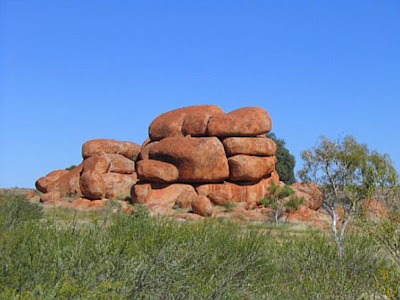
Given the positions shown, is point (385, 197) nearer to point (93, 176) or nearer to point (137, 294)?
point (137, 294)

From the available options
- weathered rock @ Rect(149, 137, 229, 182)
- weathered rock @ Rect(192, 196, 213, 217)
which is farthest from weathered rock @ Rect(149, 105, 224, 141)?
weathered rock @ Rect(192, 196, 213, 217)

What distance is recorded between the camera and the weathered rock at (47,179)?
4928 centimetres

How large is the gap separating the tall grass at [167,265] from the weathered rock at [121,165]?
32420 mm

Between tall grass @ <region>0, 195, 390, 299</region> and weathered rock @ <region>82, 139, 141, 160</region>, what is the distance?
1367 inches

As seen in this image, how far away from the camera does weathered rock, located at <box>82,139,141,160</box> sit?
49.1 metres

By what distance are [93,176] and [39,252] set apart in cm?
3264

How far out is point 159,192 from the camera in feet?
137

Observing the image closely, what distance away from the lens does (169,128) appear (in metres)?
46.1

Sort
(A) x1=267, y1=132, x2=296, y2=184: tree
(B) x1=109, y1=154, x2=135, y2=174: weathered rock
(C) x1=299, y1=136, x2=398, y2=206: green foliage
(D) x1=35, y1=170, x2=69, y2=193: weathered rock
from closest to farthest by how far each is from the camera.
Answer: (C) x1=299, y1=136, x2=398, y2=206: green foliage
(B) x1=109, y1=154, x2=135, y2=174: weathered rock
(D) x1=35, y1=170, x2=69, y2=193: weathered rock
(A) x1=267, y1=132, x2=296, y2=184: tree

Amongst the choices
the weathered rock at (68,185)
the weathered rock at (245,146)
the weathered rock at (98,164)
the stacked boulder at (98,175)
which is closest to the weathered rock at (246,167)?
the weathered rock at (245,146)

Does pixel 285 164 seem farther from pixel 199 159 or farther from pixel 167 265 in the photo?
pixel 167 265

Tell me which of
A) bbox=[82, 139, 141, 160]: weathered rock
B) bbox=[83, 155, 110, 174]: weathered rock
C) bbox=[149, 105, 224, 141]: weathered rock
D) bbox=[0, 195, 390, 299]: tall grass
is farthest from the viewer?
bbox=[82, 139, 141, 160]: weathered rock

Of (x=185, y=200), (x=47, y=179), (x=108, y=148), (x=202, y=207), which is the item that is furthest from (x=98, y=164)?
(x=202, y=207)

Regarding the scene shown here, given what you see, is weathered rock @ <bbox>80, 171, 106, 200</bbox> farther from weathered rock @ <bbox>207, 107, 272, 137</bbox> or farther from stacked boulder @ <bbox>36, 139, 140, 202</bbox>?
weathered rock @ <bbox>207, 107, 272, 137</bbox>
